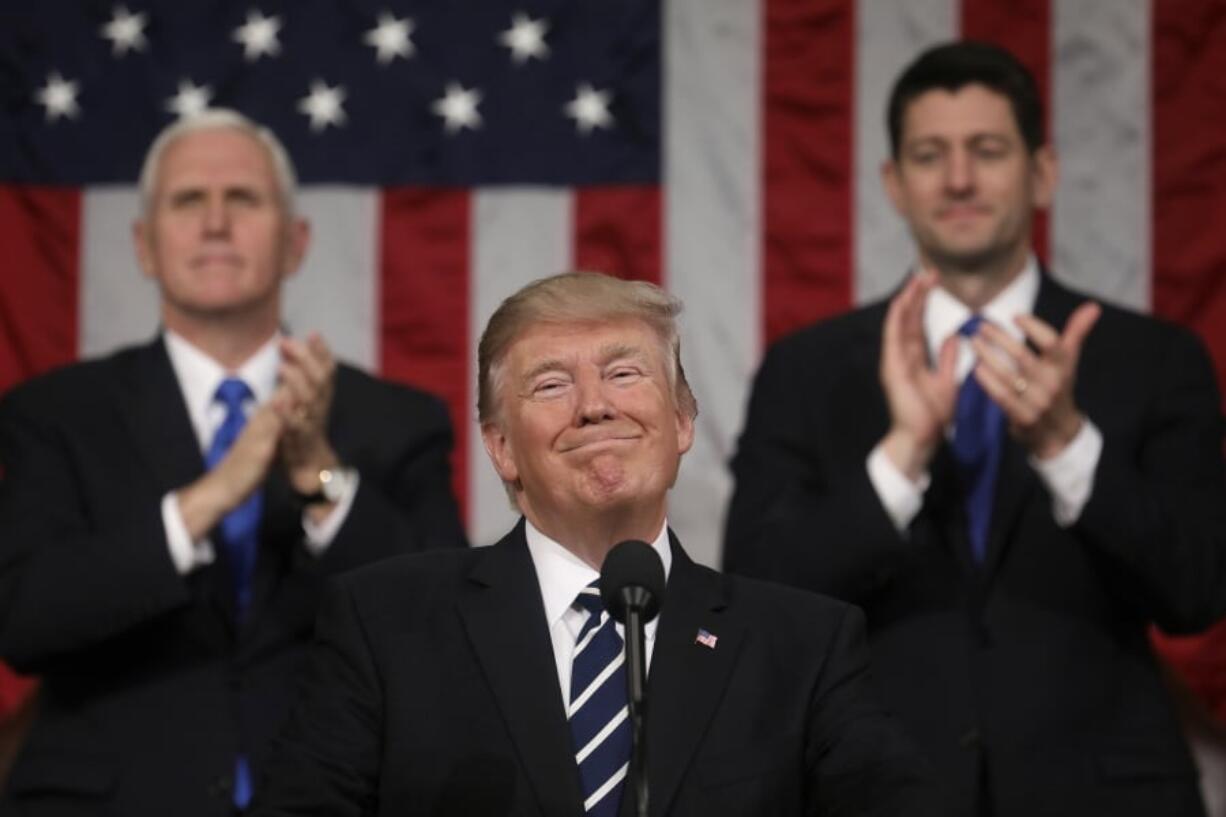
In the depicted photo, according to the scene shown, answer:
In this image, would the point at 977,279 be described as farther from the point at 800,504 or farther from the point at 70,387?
the point at 70,387

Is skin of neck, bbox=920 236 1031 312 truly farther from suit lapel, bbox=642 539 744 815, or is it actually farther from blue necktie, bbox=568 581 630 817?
blue necktie, bbox=568 581 630 817

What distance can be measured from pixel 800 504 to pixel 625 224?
1.21m

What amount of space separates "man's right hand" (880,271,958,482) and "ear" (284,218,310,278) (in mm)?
1190

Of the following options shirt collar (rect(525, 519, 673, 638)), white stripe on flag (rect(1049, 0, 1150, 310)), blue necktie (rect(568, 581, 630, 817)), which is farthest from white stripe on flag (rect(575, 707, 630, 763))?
white stripe on flag (rect(1049, 0, 1150, 310))

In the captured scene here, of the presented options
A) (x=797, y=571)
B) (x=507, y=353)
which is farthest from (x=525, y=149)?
(x=507, y=353)

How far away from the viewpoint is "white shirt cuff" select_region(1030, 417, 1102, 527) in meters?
3.46

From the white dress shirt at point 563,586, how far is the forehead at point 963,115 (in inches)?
58.7

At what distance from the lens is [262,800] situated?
2434 mm

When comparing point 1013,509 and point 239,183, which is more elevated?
point 239,183

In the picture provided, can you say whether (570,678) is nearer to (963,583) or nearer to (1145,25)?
(963,583)

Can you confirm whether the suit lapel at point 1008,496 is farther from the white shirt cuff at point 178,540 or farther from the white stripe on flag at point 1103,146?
the white shirt cuff at point 178,540

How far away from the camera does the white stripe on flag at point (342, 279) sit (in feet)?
15.5

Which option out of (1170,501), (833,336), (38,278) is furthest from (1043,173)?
(38,278)

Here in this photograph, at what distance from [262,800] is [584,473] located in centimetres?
54
